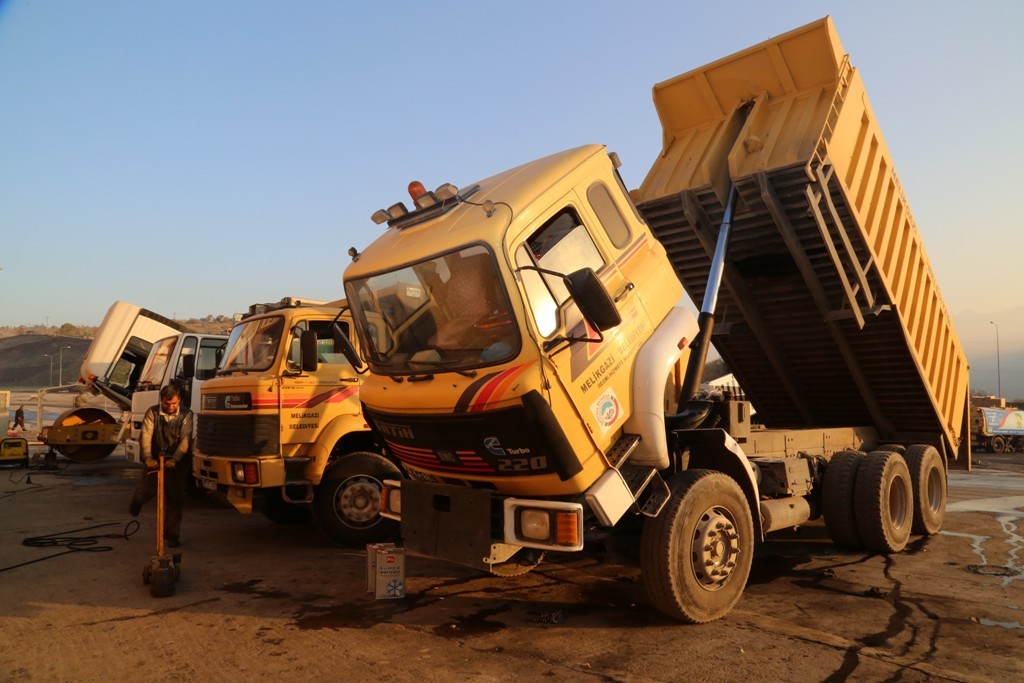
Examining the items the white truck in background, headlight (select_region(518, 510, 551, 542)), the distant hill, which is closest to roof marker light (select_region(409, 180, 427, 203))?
headlight (select_region(518, 510, 551, 542))

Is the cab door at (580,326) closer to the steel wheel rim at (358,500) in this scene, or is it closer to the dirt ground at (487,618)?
the dirt ground at (487,618)

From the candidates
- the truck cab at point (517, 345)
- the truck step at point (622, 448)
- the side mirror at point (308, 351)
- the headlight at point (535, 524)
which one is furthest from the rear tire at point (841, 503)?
the side mirror at point (308, 351)

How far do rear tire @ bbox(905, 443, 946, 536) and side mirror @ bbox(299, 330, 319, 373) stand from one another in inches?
255

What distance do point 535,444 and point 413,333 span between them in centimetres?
120

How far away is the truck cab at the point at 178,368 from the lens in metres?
11.0

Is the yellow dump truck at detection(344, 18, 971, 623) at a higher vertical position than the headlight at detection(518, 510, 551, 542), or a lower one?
higher

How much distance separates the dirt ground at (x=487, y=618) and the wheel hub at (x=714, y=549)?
0.31 meters

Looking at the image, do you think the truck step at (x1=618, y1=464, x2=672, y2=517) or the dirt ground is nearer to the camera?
the dirt ground

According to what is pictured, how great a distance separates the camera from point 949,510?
10.6 meters

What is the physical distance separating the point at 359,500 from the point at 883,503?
522 centimetres

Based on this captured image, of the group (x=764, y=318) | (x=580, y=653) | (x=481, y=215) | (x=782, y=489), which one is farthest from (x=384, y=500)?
(x=764, y=318)

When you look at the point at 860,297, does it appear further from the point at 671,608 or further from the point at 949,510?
the point at 949,510

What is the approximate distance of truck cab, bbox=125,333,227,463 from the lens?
36.0ft

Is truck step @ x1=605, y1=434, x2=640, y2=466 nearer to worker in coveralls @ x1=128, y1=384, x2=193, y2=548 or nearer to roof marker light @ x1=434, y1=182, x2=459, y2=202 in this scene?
roof marker light @ x1=434, y1=182, x2=459, y2=202
